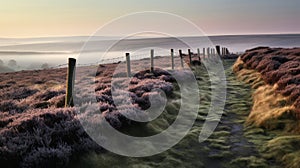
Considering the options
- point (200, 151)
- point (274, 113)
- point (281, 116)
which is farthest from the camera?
point (274, 113)

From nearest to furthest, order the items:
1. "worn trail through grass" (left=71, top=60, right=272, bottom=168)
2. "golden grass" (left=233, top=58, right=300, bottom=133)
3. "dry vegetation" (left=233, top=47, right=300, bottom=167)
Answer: "worn trail through grass" (left=71, top=60, right=272, bottom=168)
"dry vegetation" (left=233, top=47, right=300, bottom=167)
"golden grass" (left=233, top=58, right=300, bottom=133)

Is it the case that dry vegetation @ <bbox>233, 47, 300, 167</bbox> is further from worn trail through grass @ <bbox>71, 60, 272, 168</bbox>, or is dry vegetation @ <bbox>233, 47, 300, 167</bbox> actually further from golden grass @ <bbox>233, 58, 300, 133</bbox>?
worn trail through grass @ <bbox>71, 60, 272, 168</bbox>

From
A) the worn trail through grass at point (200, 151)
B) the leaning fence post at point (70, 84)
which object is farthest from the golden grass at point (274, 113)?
the leaning fence post at point (70, 84)

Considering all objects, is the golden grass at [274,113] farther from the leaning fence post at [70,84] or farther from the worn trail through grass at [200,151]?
the leaning fence post at [70,84]

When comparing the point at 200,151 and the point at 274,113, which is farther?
the point at 274,113

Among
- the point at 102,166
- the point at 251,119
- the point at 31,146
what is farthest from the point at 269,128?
the point at 31,146

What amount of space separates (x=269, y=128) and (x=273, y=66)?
10902 millimetres

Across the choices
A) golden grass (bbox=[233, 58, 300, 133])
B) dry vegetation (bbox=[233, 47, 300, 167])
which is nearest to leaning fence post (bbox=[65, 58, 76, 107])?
dry vegetation (bbox=[233, 47, 300, 167])

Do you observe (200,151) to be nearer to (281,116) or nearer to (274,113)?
(281,116)

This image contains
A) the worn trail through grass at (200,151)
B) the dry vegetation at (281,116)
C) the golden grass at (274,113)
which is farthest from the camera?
the golden grass at (274,113)

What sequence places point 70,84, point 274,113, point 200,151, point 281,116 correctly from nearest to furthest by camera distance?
point 200,151, point 70,84, point 281,116, point 274,113

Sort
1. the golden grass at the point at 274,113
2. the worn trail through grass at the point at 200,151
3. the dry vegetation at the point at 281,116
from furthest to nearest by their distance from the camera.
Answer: the golden grass at the point at 274,113
the dry vegetation at the point at 281,116
the worn trail through grass at the point at 200,151

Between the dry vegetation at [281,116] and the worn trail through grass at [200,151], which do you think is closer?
the worn trail through grass at [200,151]

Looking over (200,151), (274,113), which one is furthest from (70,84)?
(274,113)
